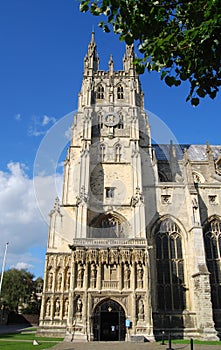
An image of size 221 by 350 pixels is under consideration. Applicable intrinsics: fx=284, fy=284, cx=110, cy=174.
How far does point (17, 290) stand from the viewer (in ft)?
156

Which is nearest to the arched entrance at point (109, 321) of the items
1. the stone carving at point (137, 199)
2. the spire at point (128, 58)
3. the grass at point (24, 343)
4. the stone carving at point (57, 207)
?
the grass at point (24, 343)

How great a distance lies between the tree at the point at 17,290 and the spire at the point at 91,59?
35.8 metres

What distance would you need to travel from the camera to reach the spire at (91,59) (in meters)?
38.2

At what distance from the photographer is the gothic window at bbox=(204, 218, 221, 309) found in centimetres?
2456

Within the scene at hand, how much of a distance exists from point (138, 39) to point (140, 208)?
18863 millimetres


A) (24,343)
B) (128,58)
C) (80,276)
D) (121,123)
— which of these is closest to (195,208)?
(80,276)

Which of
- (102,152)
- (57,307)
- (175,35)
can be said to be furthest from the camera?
(102,152)

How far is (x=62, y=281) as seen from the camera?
80.3 feet

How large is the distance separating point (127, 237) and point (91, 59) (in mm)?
25275

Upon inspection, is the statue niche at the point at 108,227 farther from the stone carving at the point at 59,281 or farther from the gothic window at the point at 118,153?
the gothic window at the point at 118,153

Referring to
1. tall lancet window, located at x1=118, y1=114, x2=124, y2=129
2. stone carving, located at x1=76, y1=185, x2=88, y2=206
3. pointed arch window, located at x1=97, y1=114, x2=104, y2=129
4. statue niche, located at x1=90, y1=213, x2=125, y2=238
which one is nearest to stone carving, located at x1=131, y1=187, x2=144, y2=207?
statue niche, located at x1=90, y1=213, x2=125, y2=238

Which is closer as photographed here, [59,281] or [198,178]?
[59,281]

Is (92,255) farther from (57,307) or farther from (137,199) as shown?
(137,199)

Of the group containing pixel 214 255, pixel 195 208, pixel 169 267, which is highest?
pixel 195 208
